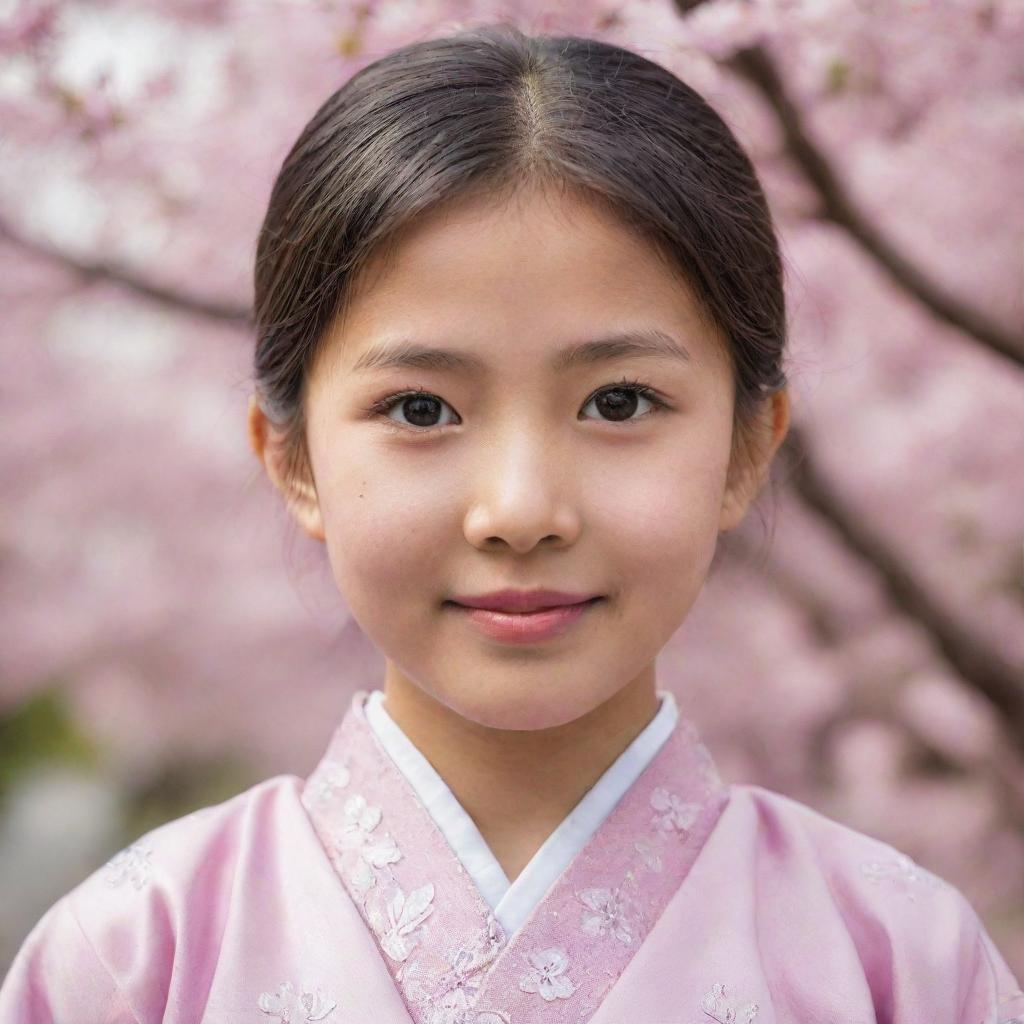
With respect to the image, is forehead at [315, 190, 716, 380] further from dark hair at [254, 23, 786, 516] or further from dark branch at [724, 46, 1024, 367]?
dark branch at [724, 46, 1024, 367]

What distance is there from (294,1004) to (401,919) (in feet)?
0.56

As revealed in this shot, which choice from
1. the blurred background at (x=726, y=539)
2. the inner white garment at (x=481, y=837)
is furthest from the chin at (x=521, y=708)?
the blurred background at (x=726, y=539)

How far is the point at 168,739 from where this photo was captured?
3957 mm

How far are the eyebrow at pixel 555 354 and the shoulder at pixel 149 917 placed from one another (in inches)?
27.2

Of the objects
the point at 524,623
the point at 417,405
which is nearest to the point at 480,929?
the point at 524,623

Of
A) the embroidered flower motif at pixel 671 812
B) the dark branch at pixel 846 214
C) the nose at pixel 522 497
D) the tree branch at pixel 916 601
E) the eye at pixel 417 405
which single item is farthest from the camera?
the tree branch at pixel 916 601

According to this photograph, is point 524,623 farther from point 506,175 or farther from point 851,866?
point 851,866

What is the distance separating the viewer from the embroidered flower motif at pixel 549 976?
5.42 feet

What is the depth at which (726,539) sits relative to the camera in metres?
2.74

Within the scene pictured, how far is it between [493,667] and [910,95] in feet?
6.70

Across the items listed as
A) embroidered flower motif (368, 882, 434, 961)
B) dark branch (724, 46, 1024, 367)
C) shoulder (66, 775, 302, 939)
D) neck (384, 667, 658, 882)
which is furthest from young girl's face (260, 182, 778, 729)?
dark branch (724, 46, 1024, 367)

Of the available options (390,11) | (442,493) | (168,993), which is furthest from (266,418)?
(390,11)

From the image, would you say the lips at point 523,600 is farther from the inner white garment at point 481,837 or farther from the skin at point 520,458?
the inner white garment at point 481,837

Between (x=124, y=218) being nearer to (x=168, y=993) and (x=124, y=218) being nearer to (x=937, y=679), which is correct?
(x=168, y=993)
